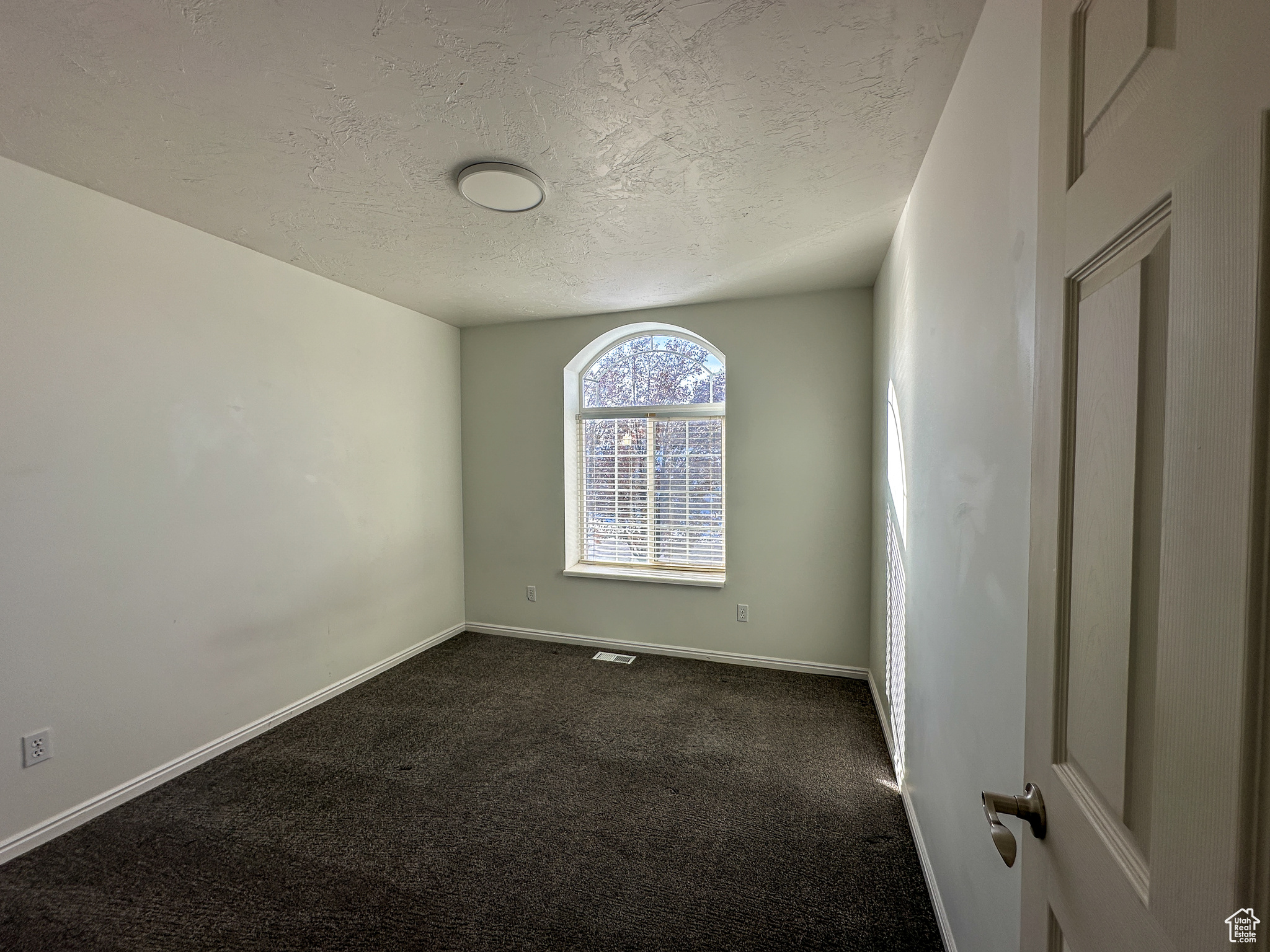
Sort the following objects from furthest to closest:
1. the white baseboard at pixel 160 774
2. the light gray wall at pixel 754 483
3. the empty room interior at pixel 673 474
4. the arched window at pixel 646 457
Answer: the arched window at pixel 646 457, the light gray wall at pixel 754 483, the white baseboard at pixel 160 774, the empty room interior at pixel 673 474

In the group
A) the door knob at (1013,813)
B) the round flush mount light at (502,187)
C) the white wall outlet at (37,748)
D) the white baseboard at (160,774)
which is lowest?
the white baseboard at (160,774)

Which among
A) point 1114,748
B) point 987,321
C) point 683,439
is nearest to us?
point 1114,748

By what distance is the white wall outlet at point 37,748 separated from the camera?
1.93m

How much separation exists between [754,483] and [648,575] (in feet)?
3.30

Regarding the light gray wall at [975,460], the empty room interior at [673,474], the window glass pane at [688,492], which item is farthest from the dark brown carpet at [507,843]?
the window glass pane at [688,492]

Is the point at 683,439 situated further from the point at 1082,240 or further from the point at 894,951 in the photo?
the point at 1082,240

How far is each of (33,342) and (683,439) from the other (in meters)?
3.18

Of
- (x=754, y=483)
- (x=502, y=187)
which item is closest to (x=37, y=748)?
(x=502, y=187)

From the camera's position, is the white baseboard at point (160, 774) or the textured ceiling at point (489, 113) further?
the white baseboard at point (160, 774)

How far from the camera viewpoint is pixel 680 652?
3793 millimetres

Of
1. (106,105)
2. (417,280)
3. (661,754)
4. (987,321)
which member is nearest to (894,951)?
(661,754)

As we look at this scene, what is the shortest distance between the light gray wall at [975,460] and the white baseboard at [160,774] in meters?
2.98

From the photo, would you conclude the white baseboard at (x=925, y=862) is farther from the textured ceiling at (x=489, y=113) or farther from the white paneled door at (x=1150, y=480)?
the textured ceiling at (x=489, y=113)

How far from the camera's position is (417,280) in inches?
124
